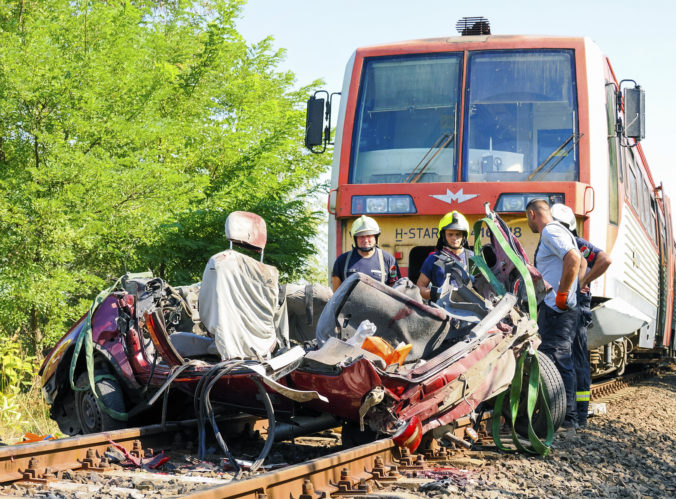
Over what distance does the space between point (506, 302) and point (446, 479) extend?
1.90 meters

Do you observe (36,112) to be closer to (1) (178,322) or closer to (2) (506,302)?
(1) (178,322)

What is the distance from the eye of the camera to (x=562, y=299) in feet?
23.5

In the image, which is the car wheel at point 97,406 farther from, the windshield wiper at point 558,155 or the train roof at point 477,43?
the train roof at point 477,43

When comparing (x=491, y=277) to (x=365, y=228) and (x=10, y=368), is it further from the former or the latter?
(x=10, y=368)

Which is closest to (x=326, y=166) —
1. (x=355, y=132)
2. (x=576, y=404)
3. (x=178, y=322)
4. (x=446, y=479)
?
(x=355, y=132)

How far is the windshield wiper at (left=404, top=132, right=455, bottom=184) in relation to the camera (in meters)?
8.95

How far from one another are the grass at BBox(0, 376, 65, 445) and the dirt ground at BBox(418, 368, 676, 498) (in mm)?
4838

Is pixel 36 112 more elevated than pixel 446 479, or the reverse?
pixel 36 112

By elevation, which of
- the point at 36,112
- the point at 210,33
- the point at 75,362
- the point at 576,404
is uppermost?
the point at 210,33

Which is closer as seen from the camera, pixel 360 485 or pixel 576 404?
pixel 360 485

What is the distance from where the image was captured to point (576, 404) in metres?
7.63

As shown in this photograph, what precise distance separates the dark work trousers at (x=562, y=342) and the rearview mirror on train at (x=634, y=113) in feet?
8.70

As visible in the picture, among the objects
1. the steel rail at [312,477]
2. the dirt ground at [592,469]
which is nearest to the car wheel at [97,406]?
the steel rail at [312,477]

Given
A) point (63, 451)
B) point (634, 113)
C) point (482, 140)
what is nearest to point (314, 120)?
point (482, 140)
